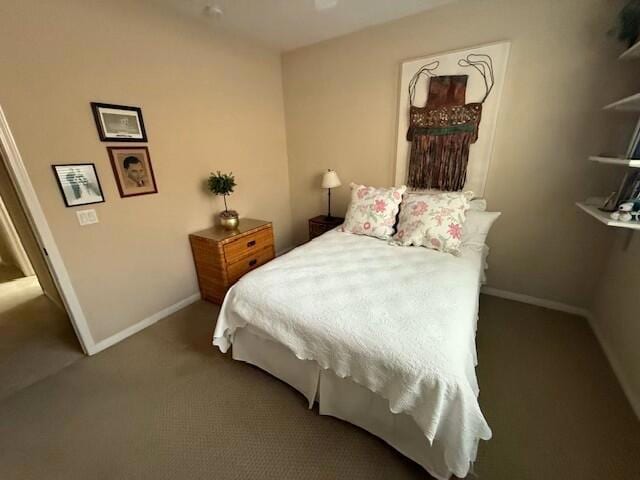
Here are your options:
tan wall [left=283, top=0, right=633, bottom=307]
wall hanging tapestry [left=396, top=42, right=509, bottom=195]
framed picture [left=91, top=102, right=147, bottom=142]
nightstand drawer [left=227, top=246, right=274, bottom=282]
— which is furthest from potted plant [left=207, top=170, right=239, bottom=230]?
wall hanging tapestry [left=396, top=42, right=509, bottom=195]

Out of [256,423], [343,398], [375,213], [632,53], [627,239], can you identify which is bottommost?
[256,423]

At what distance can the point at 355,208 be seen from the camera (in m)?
2.41

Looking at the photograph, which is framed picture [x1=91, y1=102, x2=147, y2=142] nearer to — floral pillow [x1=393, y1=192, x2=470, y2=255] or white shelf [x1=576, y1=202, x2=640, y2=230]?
floral pillow [x1=393, y1=192, x2=470, y2=255]

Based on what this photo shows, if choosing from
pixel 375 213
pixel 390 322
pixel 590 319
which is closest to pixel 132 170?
pixel 375 213

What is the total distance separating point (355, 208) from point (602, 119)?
1.84 m

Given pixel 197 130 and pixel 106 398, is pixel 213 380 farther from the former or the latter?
pixel 197 130

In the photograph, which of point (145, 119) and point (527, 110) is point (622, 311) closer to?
point (527, 110)

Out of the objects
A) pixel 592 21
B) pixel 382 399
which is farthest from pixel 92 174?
pixel 592 21

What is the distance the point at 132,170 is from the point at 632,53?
339 centimetres

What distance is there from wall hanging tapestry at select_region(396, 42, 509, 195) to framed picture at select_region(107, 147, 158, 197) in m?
2.25

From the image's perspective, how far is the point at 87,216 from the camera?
183 centimetres

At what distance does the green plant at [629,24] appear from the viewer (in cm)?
152

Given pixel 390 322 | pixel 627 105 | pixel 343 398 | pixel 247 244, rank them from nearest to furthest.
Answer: pixel 390 322 → pixel 343 398 → pixel 627 105 → pixel 247 244

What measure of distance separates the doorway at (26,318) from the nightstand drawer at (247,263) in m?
1.21
